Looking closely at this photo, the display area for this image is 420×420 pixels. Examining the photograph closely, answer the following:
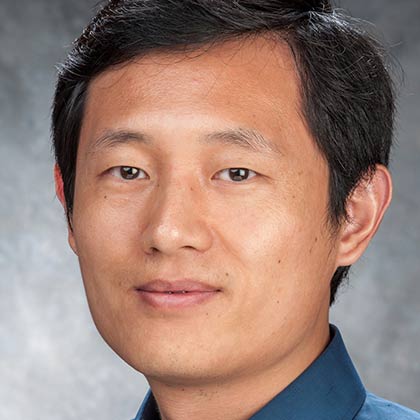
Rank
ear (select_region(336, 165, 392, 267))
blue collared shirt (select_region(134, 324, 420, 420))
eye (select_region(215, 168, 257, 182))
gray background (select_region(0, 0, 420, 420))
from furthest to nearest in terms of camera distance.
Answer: gray background (select_region(0, 0, 420, 420)), ear (select_region(336, 165, 392, 267)), blue collared shirt (select_region(134, 324, 420, 420)), eye (select_region(215, 168, 257, 182))

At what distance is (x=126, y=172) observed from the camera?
2.65 meters

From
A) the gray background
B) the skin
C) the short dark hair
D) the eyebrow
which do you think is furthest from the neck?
the gray background

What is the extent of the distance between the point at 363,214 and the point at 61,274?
2.62 m

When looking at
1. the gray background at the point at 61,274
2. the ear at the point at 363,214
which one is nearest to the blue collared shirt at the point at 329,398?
the ear at the point at 363,214

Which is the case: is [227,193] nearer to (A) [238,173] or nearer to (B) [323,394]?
(A) [238,173]

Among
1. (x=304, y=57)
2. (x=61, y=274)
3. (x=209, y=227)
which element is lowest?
(x=61, y=274)

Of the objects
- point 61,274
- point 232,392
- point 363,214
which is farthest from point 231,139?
point 61,274

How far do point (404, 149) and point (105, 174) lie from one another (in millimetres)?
2574

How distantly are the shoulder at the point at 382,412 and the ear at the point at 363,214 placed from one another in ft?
1.10

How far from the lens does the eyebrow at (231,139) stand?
2.56 meters

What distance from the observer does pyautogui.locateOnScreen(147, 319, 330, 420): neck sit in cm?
265

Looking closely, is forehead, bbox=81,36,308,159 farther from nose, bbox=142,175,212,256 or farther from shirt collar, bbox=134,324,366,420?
shirt collar, bbox=134,324,366,420

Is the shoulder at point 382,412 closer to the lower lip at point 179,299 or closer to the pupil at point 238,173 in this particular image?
the lower lip at point 179,299

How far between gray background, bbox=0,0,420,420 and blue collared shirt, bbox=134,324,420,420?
87.2 inches
